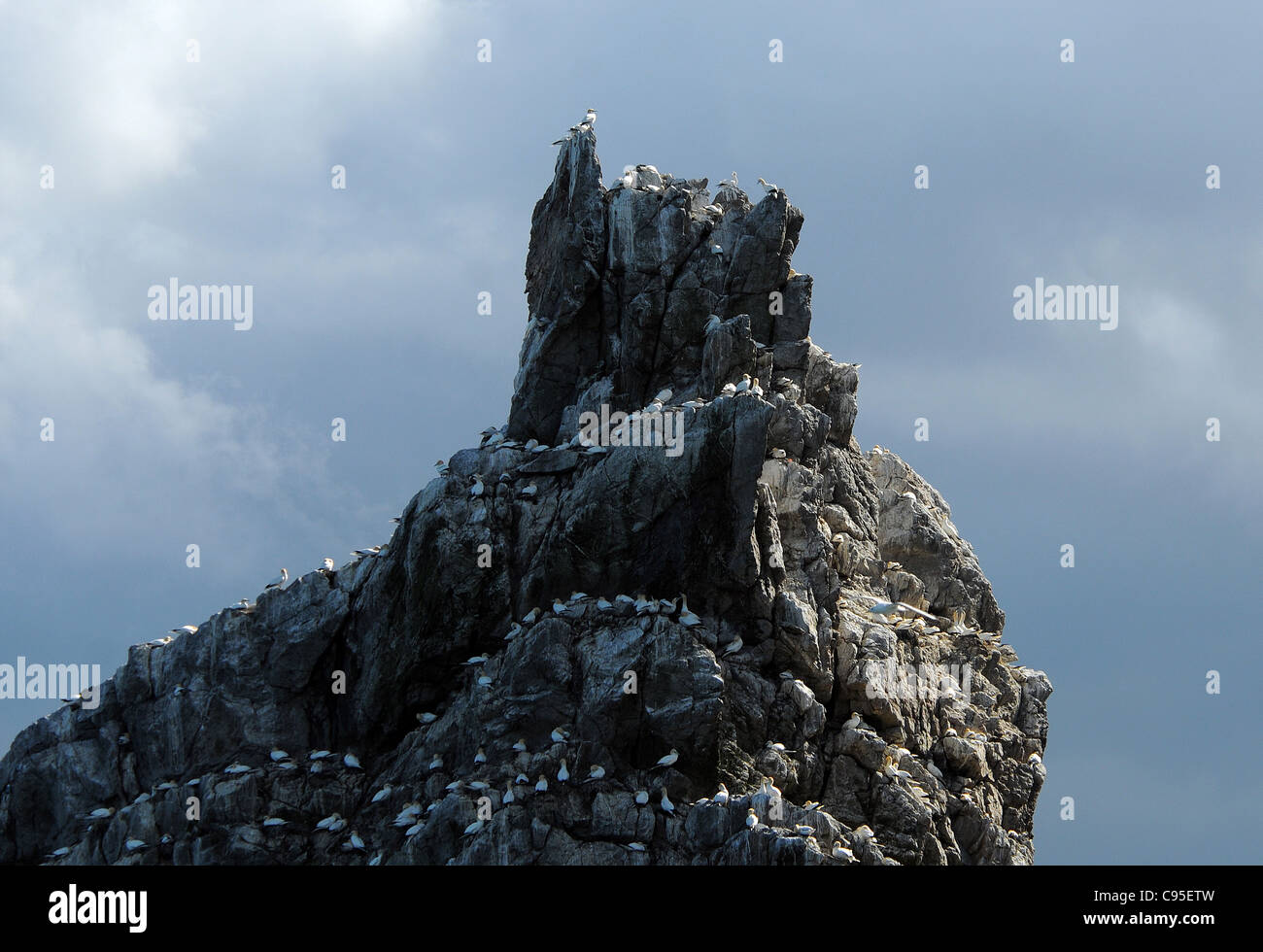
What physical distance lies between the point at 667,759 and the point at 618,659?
449cm

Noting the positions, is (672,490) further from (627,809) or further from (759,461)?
(627,809)

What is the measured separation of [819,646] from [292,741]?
22866 mm

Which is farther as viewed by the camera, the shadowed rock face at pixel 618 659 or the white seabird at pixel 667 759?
the shadowed rock face at pixel 618 659

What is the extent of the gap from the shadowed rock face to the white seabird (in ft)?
1.05

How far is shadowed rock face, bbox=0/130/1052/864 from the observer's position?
218ft

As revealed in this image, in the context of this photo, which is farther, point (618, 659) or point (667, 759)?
point (618, 659)

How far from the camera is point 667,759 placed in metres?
65.3

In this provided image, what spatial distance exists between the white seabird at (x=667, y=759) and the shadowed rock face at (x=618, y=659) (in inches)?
12.6

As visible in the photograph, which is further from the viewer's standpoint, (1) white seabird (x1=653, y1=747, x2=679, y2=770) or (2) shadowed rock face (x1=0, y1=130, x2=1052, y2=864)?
(2) shadowed rock face (x1=0, y1=130, x2=1052, y2=864)

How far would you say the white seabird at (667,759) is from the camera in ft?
214

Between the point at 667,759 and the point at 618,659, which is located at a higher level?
the point at 618,659

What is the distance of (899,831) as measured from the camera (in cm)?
6756
